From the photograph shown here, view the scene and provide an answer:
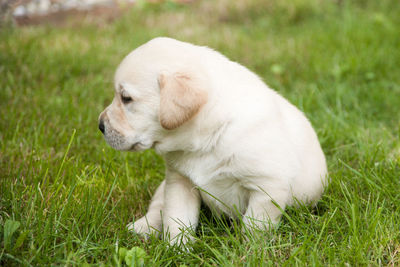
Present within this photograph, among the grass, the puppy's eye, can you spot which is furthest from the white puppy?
the grass

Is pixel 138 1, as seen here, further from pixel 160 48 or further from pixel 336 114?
pixel 160 48

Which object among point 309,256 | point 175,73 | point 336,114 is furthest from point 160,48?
point 336,114

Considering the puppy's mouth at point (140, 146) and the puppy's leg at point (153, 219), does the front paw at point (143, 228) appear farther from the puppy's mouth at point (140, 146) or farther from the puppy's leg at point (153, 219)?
the puppy's mouth at point (140, 146)

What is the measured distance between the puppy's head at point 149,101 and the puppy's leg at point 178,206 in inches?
→ 10.8

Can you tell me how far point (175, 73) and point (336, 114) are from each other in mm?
2332

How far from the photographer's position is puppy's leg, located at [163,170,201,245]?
247 centimetres

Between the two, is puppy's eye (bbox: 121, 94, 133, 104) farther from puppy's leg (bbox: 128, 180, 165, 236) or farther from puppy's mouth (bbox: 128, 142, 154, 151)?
puppy's leg (bbox: 128, 180, 165, 236)

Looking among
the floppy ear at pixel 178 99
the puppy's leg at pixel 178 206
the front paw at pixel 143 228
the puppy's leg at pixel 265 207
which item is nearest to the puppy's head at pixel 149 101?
the floppy ear at pixel 178 99

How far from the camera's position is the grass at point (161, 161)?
2.19 m

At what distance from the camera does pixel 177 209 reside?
8.18 ft

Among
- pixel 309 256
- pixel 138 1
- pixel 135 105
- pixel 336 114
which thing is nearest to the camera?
pixel 309 256

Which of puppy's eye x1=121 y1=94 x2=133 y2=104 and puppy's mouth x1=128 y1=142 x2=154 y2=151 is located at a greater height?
puppy's eye x1=121 y1=94 x2=133 y2=104

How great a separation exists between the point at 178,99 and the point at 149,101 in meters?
0.22

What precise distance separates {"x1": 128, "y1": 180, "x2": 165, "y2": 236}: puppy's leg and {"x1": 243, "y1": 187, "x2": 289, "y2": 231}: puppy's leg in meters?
0.51
